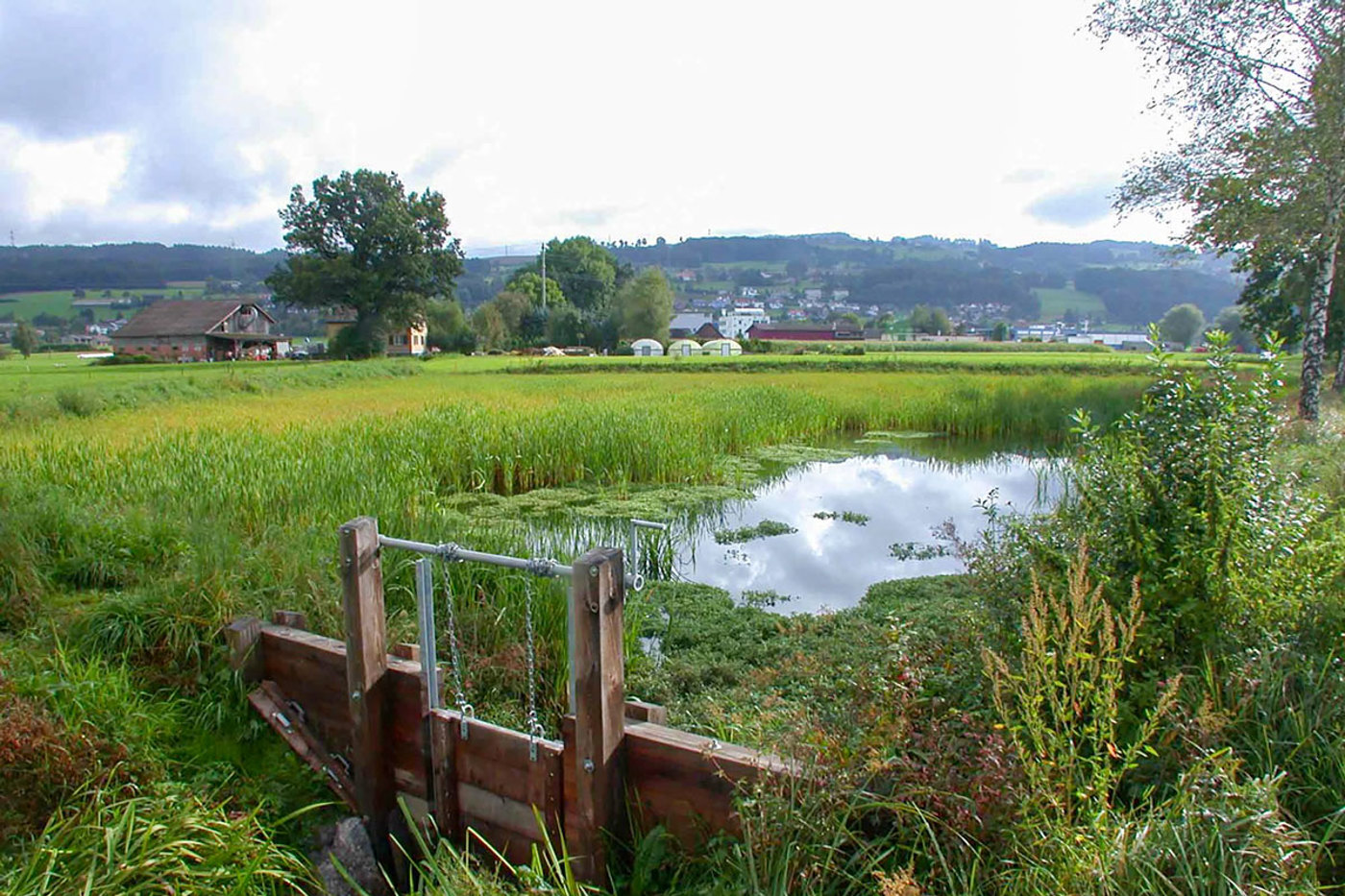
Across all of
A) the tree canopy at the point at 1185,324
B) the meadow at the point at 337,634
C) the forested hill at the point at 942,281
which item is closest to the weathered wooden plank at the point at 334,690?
the meadow at the point at 337,634

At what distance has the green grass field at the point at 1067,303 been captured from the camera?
163637 mm

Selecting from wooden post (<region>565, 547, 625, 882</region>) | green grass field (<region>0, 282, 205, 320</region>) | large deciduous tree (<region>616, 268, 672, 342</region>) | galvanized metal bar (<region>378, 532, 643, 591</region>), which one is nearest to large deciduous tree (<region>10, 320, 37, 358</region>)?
green grass field (<region>0, 282, 205, 320</region>)

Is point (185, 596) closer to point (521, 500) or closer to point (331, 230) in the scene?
point (521, 500)

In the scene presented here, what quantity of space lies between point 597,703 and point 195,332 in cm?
6691

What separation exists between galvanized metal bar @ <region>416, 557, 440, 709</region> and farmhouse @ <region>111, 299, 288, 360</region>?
63.4 metres

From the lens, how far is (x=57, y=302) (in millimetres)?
118688

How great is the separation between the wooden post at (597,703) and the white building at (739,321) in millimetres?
131708

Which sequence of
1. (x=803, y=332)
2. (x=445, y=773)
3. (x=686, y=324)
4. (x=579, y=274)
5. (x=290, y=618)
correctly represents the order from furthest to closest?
(x=686, y=324) → (x=803, y=332) → (x=579, y=274) → (x=290, y=618) → (x=445, y=773)

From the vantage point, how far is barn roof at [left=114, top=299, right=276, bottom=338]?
61.1 meters

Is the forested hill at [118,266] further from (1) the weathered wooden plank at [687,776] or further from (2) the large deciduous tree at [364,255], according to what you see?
(1) the weathered wooden plank at [687,776]

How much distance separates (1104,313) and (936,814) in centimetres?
18061

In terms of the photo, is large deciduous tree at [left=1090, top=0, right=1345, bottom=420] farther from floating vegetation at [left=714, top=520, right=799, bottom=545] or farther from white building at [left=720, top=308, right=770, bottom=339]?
white building at [left=720, top=308, right=770, bottom=339]

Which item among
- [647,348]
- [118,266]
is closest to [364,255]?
[647,348]

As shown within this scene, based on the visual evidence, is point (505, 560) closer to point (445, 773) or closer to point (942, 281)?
Answer: point (445, 773)
